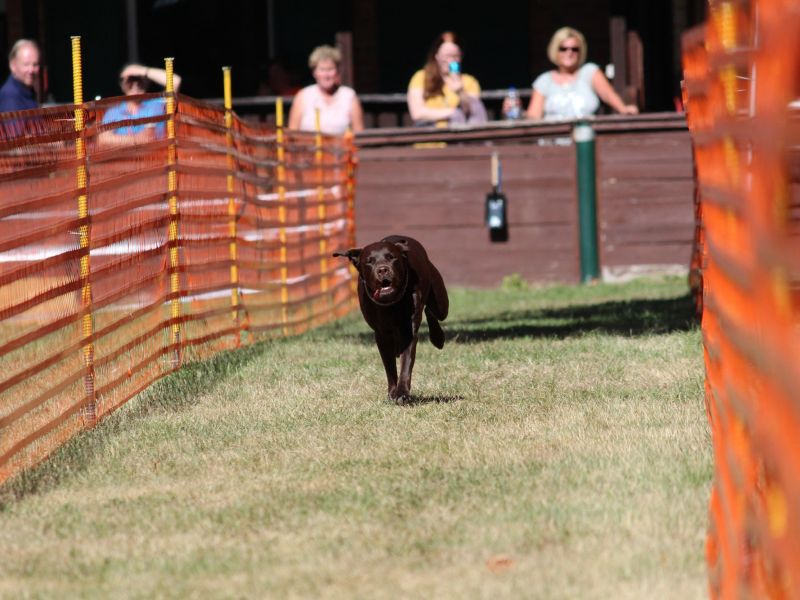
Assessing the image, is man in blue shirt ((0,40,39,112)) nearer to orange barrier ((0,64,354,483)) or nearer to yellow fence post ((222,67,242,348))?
orange barrier ((0,64,354,483))

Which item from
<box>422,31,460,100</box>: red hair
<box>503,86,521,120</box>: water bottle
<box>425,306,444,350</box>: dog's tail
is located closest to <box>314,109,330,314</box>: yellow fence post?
<box>422,31,460,100</box>: red hair

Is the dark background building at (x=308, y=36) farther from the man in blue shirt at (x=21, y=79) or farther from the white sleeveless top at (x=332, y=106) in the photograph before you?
the man in blue shirt at (x=21, y=79)

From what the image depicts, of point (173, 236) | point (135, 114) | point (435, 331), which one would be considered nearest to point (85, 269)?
point (173, 236)

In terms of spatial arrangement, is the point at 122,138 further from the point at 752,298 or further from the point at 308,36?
the point at 308,36

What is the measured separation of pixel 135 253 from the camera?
8.64 metres

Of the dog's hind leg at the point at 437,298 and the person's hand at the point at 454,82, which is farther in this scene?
the person's hand at the point at 454,82

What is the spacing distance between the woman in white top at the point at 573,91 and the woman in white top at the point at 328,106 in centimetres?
196

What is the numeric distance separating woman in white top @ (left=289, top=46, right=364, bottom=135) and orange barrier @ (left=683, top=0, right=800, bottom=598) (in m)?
10.7

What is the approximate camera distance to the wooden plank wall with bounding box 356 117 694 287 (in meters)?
16.0

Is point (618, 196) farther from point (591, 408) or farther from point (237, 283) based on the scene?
point (591, 408)

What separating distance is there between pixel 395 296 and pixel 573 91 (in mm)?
8871

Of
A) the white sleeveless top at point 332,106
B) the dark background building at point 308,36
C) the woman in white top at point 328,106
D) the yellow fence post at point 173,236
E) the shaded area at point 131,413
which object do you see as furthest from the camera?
the dark background building at point 308,36

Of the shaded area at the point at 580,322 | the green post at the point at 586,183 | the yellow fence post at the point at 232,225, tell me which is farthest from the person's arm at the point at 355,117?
the yellow fence post at the point at 232,225

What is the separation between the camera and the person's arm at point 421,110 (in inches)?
648
